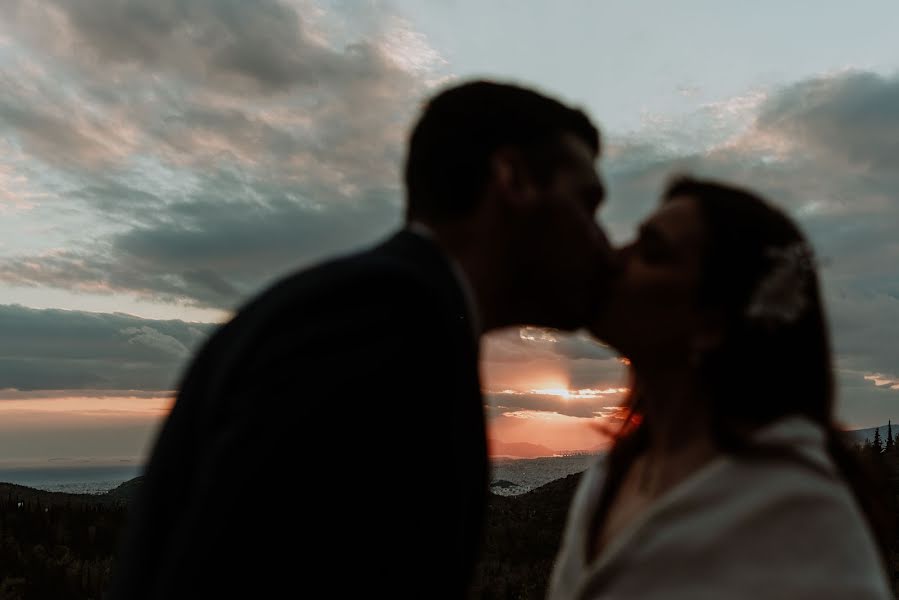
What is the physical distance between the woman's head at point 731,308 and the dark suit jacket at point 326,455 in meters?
1.44

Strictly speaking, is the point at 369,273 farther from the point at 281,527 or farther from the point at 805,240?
the point at 805,240

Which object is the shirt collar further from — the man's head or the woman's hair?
the woman's hair

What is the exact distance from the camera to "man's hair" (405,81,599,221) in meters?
3.17

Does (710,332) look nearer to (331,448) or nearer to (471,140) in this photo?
(471,140)

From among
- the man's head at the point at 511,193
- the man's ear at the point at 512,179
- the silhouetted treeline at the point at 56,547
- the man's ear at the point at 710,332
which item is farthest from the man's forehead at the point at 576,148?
the silhouetted treeline at the point at 56,547

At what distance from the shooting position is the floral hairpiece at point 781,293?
3.56m

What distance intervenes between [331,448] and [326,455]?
21mm

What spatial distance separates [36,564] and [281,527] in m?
14.1

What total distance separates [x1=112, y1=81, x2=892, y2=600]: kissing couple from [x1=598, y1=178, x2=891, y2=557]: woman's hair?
10 millimetres

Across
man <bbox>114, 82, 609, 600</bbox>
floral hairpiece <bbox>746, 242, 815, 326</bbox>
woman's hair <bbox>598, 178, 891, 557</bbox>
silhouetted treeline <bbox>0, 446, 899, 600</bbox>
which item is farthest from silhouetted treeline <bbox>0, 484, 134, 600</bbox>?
floral hairpiece <bbox>746, 242, 815, 326</bbox>

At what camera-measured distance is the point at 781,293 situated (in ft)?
11.8

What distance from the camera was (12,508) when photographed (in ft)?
54.0

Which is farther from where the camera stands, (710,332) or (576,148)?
(710,332)

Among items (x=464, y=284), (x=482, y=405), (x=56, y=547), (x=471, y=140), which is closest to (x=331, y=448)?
(x=482, y=405)
